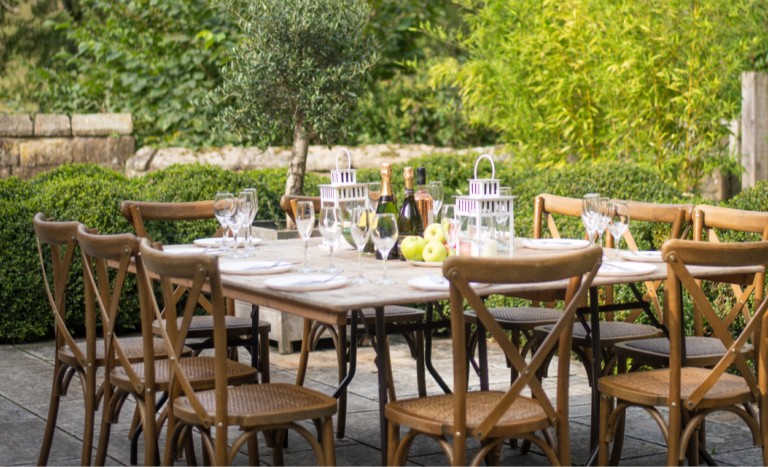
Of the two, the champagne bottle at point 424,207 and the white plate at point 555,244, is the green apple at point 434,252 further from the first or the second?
the white plate at point 555,244

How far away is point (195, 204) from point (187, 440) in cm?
170

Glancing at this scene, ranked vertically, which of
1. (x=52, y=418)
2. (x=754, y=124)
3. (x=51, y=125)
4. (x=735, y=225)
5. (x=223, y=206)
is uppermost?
(x=51, y=125)

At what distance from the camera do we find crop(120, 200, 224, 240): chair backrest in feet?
16.3

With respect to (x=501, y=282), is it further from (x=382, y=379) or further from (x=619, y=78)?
(x=619, y=78)

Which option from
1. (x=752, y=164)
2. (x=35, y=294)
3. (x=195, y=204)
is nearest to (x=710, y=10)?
(x=752, y=164)

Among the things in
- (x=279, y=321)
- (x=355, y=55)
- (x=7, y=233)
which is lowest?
(x=279, y=321)

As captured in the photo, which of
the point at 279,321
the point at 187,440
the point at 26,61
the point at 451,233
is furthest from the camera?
the point at 26,61

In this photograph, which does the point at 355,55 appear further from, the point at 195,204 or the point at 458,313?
the point at 458,313

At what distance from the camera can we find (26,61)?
1402 centimetres

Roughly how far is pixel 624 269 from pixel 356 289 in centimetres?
96

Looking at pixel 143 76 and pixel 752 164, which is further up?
pixel 143 76

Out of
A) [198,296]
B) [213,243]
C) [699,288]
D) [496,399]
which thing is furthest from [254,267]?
[699,288]

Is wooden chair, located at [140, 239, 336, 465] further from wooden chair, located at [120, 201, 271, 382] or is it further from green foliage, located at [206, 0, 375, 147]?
green foliage, located at [206, 0, 375, 147]

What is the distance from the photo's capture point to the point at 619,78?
311 inches
